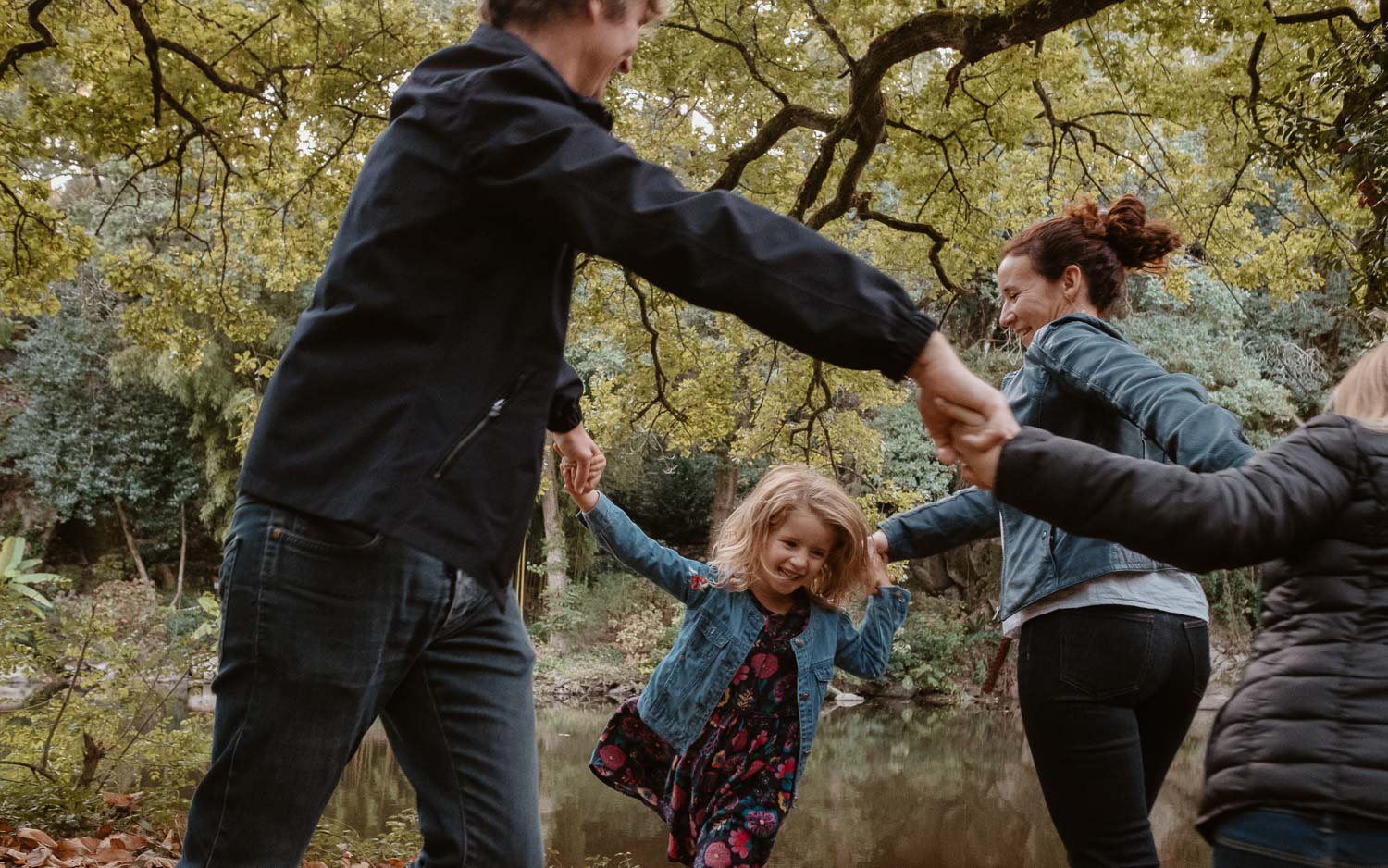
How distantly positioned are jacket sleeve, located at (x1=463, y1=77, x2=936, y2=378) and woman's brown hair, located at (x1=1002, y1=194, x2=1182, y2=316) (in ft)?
4.64

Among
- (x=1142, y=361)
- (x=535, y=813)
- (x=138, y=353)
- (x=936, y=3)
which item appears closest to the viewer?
(x=535, y=813)

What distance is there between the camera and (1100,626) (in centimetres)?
239

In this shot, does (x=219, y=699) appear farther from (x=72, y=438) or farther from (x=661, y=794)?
(x=72, y=438)

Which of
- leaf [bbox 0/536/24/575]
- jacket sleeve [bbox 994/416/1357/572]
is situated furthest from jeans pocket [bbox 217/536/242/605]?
leaf [bbox 0/536/24/575]

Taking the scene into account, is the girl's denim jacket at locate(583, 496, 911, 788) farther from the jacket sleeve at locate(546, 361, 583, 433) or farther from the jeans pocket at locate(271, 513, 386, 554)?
the jeans pocket at locate(271, 513, 386, 554)

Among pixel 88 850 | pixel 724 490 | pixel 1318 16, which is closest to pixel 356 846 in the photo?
pixel 88 850

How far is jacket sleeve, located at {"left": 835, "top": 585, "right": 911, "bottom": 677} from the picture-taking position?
3533 mm

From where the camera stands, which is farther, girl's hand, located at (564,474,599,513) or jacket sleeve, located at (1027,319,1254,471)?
girl's hand, located at (564,474,599,513)

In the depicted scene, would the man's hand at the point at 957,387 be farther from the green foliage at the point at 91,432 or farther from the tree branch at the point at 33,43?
the green foliage at the point at 91,432

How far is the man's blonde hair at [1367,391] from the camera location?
5.24 ft

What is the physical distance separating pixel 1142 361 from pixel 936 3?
5.60 m

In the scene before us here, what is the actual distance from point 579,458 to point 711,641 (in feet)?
2.79

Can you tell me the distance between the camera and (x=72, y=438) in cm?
1966

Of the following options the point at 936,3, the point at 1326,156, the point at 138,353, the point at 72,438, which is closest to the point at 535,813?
the point at 1326,156
